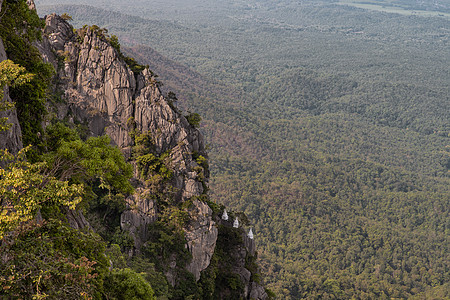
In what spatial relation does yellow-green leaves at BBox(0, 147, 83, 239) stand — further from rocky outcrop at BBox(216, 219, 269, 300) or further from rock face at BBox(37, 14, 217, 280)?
rocky outcrop at BBox(216, 219, 269, 300)

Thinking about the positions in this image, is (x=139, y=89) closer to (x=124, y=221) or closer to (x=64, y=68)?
(x=64, y=68)

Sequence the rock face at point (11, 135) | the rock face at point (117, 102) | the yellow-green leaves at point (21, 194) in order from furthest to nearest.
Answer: the rock face at point (117, 102), the rock face at point (11, 135), the yellow-green leaves at point (21, 194)

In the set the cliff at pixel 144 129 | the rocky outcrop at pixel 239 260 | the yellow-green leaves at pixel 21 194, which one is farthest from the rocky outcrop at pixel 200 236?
the yellow-green leaves at pixel 21 194

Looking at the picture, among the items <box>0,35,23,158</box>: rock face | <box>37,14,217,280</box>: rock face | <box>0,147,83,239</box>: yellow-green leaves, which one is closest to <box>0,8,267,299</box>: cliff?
<box>37,14,217,280</box>: rock face

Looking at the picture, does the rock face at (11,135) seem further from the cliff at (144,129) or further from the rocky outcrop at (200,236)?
the rocky outcrop at (200,236)

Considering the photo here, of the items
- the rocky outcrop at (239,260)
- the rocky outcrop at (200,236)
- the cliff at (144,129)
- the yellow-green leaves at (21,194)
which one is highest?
the yellow-green leaves at (21,194)

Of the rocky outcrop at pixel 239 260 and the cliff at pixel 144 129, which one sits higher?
the cliff at pixel 144 129

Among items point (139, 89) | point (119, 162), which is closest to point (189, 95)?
point (139, 89)

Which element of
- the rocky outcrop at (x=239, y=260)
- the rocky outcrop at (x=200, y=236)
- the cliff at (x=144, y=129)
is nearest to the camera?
the rocky outcrop at (x=200, y=236)
